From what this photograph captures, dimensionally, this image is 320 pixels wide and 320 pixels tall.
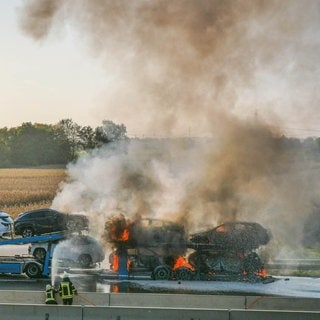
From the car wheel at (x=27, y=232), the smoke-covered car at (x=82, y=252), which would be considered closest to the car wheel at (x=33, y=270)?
the smoke-covered car at (x=82, y=252)

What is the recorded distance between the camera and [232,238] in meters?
28.6

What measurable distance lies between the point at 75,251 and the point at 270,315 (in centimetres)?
1332

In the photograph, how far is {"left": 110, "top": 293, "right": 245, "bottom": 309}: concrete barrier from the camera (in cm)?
2062

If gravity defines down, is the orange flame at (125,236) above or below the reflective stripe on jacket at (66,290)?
above

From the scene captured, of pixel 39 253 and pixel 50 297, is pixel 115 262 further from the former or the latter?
pixel 50 297

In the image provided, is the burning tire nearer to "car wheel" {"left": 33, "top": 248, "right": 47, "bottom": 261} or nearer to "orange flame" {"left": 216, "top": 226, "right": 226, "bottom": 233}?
"orange flame" {"left": 216, "top": 226, "right": 226, "bottom": 233}

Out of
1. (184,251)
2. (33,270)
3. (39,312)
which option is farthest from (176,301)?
(33,270)

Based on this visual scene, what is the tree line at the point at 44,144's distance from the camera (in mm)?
58194

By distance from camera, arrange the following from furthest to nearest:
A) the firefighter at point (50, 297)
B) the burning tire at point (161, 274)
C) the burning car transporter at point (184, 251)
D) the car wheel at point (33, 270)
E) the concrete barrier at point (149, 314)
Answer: the car wheel at point (33, 270) → the burning car transporter at point (184, 251) → the burning tire at point (161, 274) → the firefighter at point (50, 297) → the concrete barrier at point (149, 314)

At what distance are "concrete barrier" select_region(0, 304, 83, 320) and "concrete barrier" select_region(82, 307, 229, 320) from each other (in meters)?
0.26

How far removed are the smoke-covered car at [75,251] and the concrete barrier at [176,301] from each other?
798 centimetres

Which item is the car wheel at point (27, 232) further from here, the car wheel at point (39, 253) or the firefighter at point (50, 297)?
the firefighter at point (50, 297)

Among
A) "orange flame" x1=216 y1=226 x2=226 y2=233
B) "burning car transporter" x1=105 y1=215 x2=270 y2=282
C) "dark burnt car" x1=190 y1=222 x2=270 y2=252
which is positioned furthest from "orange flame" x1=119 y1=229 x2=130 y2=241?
"orange flame" x1=216 y1=226 x2=226 y2=233

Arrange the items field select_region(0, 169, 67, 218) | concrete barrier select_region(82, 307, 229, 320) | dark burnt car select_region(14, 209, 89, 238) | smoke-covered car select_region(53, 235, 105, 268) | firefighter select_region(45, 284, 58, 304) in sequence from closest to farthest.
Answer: concrete barrier select_region(82, 307, 229, 320) → firefighter select_region(45, 284, 58, 304) → smoke-covered car select_region(53, 235, 105, 268) → dark burnt car select_region(14, 209, 89, 238) → field select_region(0, 169, 67, 218)
